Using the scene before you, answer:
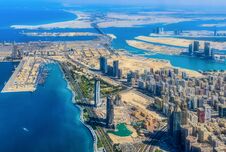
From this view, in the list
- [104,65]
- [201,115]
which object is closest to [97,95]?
[201,115]

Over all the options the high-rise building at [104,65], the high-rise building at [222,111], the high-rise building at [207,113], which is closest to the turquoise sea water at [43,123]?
the high-rise building at [104,65]

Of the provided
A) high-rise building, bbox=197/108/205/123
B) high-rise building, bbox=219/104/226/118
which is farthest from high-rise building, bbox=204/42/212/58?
high-rise building, bbox=197/108/205/123

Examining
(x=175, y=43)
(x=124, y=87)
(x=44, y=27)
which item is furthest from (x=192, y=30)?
(x=124, y=87)

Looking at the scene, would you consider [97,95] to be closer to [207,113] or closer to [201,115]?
[201,115]

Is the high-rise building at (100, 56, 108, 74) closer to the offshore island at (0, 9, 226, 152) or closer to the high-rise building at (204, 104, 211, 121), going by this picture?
the offshore island at (0, 9, 226, 152)

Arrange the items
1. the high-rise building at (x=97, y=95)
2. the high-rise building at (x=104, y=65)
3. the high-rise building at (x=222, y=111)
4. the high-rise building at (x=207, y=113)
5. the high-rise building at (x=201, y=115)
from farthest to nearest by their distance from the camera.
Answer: the high-rise building at (x=104, y=65) < the high-rise building at (x=97, y=95) < the high-rise building at (x=222, y=111) < the high-rise building at (x=207, y=113) < the high-rise building at (x=201, y=115)

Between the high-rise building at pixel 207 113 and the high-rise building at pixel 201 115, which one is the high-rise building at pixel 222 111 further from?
the high-rise building at pixel 201 115

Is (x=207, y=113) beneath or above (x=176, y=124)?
beneath
